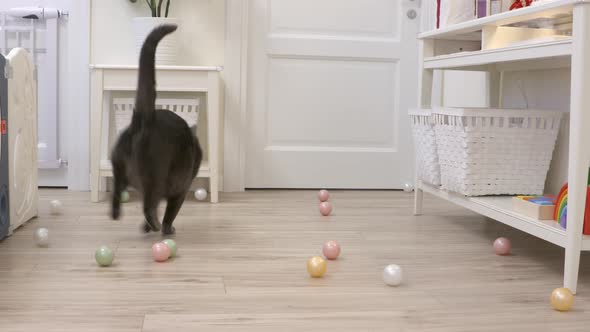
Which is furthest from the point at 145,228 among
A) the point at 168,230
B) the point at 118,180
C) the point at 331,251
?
the point at 331,251

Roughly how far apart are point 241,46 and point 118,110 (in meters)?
0.72

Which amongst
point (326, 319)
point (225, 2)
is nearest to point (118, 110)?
point (225, 2)

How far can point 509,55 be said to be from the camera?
2.07 metres

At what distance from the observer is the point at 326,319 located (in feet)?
4.90

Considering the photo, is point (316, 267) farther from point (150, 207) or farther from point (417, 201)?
point (417, 201)

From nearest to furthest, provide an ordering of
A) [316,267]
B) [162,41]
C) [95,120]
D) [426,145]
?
[316,267] < [426,145] < [95,120] < [162,41]

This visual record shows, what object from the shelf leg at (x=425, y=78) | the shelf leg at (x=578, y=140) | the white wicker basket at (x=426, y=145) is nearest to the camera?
the shelf leg at (x=578, y=140)

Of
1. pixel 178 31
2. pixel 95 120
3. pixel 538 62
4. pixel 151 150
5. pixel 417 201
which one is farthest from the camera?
pixel 178 31

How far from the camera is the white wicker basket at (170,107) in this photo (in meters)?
3.24

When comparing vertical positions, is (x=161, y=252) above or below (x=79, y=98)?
below

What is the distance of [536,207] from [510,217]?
0.40 ft

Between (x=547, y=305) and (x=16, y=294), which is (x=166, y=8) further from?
(x=547, y=305)

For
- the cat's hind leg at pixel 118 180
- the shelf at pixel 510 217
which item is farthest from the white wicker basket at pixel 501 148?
the cat's hind leg at pixel 118 180

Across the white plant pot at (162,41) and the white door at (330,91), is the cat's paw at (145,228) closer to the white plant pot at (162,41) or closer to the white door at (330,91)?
the white plant pot at (162,41)
